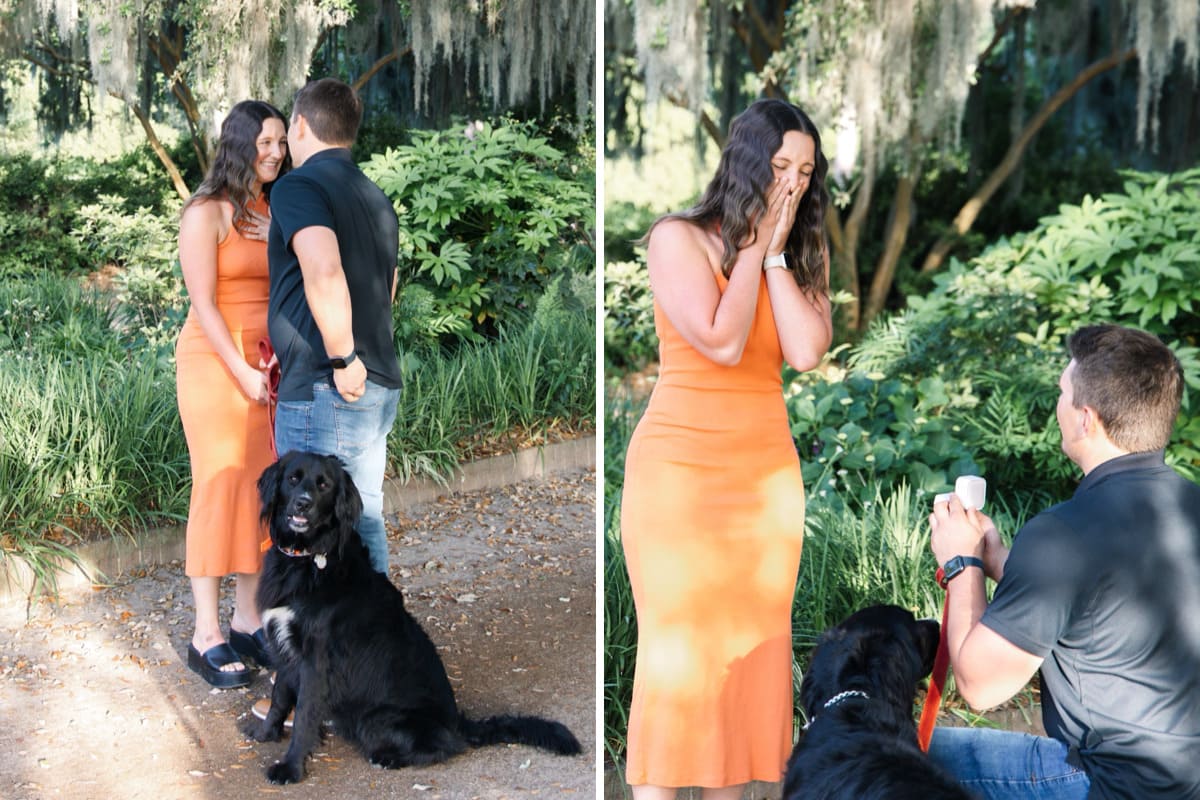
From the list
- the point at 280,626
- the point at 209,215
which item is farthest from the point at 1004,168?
the point at 280,626

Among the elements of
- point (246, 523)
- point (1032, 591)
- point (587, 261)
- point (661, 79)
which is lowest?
point (246, 523)

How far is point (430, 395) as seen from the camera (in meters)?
5.36

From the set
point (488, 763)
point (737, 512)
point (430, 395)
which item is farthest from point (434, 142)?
point (737, 512)

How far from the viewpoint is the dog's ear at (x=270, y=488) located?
282 centimetres

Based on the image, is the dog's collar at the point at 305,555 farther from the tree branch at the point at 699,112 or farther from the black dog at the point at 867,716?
the tree branch at the point at 699,112

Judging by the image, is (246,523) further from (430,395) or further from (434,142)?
(434,142)

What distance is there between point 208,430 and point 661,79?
4.55 metres

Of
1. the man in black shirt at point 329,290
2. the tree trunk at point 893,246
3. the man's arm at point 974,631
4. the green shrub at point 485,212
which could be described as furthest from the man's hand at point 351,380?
the tree trunk at point 893,246

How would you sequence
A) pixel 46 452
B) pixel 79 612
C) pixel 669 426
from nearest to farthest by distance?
pixel 669 426
pixel 79 612
pixel 46 452

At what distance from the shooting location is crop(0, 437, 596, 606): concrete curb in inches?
164

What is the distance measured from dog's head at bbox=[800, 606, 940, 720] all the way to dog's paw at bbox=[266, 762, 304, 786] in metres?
1.43

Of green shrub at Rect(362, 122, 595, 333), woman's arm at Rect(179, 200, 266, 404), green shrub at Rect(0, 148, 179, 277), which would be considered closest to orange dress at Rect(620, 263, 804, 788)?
woman's arm at Rect(179, 200, 266, 404)

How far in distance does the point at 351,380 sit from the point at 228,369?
66 cm

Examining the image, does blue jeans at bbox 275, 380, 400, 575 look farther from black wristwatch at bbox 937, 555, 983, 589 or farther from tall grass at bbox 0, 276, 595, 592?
tall grass at bbox 0, 276, 595, 592
